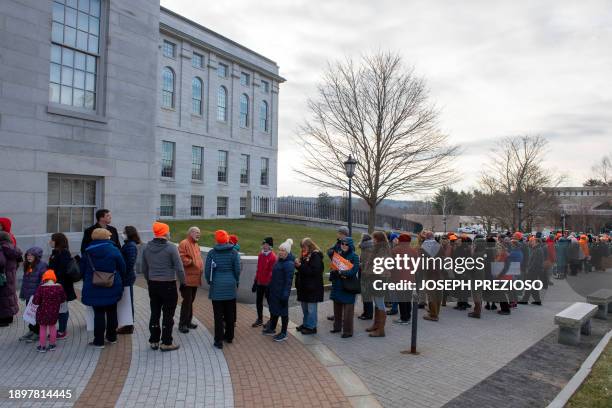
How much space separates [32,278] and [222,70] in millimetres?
29508

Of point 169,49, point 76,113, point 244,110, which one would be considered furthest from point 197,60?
point 76,113

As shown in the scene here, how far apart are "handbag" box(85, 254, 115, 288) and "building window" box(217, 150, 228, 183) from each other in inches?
1089

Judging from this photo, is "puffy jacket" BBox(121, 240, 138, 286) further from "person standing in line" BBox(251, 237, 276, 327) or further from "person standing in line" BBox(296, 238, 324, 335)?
"person standing in line" BBox(296, 238, 324, 335)

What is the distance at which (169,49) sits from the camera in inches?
1163

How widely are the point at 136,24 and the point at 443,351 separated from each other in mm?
12765

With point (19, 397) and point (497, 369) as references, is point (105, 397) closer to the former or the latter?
point (19, 397)

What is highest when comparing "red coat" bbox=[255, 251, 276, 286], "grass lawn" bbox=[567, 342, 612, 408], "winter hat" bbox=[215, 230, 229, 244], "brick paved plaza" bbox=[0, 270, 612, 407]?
"winter hat" bbox=[215, 230, 229, 244]

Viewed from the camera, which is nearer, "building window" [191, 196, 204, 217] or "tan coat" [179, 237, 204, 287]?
"tan coat" [179, 237, 204, 287]

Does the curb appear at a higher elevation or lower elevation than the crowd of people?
lower

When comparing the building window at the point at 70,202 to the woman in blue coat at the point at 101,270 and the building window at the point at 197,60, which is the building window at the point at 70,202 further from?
the building window at the point at 197,60

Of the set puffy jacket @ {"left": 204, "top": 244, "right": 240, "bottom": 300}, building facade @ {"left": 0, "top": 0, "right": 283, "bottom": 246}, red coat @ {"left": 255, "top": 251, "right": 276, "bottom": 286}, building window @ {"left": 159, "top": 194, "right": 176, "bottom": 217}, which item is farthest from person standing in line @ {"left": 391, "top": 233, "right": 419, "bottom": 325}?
building window @ {"left": 159, "top": 194, "right": 176, "bottom": 217}

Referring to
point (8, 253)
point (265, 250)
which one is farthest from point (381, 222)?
point (8, 253)

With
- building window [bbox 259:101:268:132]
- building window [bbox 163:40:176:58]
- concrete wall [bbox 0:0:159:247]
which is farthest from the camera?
building window [bbox 259:101:268:132]

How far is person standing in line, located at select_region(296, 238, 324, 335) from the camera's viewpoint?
7.44 metres
